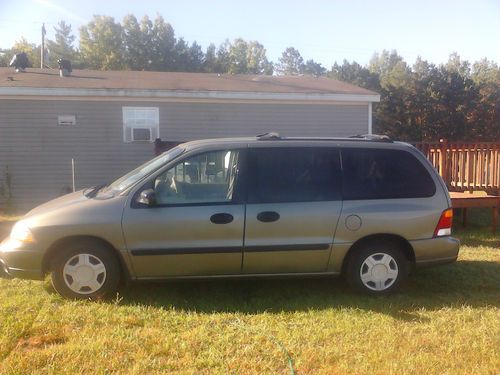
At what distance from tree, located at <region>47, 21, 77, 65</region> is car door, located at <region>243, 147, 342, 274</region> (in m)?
43.2

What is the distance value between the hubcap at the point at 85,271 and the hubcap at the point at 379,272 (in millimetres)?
2569

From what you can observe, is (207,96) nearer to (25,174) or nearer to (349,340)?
(25,174)

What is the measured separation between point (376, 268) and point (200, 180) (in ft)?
6.61

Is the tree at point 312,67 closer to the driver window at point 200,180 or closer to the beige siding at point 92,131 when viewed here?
the beige siding at point 92,131

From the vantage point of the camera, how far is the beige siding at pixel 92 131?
11.7m

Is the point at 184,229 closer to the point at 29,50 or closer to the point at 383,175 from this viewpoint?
the point at 383,175

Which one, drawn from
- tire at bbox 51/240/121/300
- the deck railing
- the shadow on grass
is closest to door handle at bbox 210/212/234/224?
the shadow on grass

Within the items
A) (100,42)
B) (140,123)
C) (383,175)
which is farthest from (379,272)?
(100,42)

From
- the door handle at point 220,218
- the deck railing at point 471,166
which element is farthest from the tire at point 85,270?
the deck railing at point 471,166

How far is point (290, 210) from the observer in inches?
176

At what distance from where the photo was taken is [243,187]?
4492mm

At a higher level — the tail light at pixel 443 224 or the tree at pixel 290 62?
the tree at pixel 290 62

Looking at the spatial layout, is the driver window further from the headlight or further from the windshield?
the headlight

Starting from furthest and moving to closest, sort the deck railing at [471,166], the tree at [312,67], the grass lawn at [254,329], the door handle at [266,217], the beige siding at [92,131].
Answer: the tree at [312,67], the beige siding at [92,131], the deck railing at [471,166], the door handle at [266,217], the grass lawn at [254,329]
